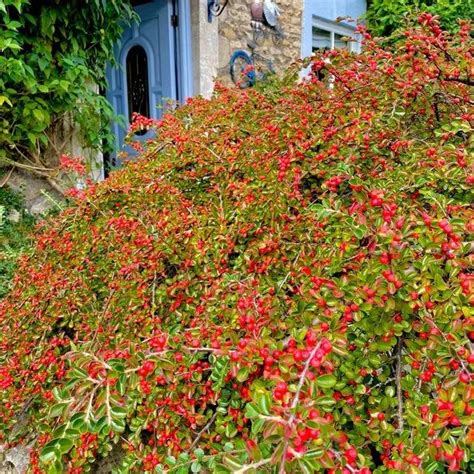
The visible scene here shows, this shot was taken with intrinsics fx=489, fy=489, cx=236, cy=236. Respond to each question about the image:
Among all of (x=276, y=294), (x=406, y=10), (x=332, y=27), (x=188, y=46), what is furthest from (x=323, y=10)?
(x=276, y=294)

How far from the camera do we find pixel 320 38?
659 cm

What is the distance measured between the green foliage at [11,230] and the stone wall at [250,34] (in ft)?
7.41

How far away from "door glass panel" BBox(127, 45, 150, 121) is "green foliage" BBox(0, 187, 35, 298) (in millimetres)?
1749

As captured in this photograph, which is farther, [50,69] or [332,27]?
[332,27]

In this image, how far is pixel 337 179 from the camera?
1190mm

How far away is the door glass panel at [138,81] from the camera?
4969mm

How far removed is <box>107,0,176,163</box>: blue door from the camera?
4.69 m

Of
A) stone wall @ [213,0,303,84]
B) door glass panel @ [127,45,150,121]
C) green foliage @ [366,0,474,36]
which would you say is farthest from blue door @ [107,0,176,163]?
green foliage @ [366,0,474,36]

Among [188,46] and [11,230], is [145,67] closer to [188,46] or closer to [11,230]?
[188,46]

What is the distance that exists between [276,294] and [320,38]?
241 inches

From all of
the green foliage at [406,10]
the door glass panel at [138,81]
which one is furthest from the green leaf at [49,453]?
the green foliage at [406,10]

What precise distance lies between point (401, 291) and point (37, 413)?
4.01 ft

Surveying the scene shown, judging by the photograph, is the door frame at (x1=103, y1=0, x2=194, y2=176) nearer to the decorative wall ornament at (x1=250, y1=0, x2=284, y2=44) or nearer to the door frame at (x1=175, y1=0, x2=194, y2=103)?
the door frame at (x1=175, y1=0, x2=194, y2=103)

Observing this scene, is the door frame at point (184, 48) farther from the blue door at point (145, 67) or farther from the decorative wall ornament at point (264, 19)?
the decorative wall ornament at point (264, 19)
